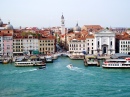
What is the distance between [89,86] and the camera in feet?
44.4

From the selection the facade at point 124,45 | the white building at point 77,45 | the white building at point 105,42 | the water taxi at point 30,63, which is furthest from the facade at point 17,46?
the facade at point 124,45

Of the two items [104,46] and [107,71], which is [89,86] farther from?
[104,46]

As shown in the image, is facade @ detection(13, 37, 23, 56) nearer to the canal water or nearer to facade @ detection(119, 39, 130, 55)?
the canal water

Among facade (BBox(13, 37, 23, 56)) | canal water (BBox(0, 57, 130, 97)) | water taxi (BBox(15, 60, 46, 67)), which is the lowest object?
canal water (BBox(0, 57, 130, 97))

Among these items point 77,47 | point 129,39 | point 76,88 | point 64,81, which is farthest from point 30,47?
point 76,88

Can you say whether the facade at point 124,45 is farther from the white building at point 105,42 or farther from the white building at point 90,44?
the white building at point 90,44

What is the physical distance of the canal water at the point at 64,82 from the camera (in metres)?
12.3

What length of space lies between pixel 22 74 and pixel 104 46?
10.5 m

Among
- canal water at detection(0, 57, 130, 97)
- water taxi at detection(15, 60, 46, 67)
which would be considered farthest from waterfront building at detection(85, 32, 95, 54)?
canal water at detection(0, 57, 130, 97)

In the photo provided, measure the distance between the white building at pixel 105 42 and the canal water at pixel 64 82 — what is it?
6996mm

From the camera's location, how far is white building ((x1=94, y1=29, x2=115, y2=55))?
2553 centimetres

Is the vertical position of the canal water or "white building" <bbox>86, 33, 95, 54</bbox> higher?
"white building" <bbox>86, 33, 95, 54</bbox>

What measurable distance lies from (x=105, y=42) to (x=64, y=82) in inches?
464

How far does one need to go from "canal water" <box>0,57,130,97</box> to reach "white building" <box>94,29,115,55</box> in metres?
7.00
